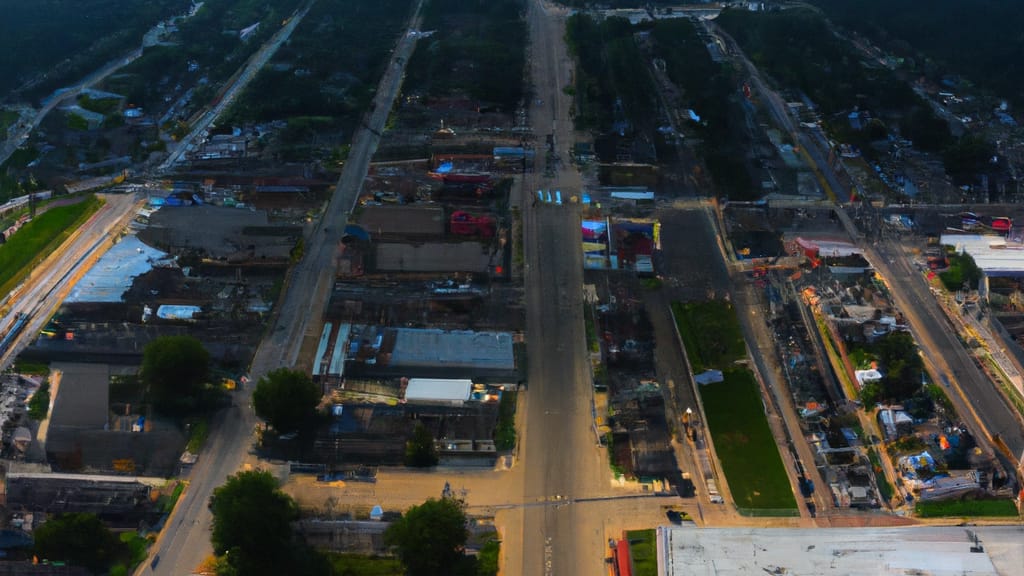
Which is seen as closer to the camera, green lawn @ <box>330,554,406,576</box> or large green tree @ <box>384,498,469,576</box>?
large green tree @ <box>384,498,469,576</box>

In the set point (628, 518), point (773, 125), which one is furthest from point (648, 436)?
point (773, 125)

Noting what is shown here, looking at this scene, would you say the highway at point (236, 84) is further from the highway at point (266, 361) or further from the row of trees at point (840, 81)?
the row of trees at point (840, 81)

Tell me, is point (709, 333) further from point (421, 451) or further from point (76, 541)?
point (76, 541)

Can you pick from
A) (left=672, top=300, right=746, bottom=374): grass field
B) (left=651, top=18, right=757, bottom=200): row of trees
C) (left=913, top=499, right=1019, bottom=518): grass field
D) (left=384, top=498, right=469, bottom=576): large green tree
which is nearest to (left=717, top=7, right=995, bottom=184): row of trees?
(left=651, top=18, right=757, bottom=200): row of trees

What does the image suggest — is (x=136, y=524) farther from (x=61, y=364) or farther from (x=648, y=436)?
(x=648, y=436)

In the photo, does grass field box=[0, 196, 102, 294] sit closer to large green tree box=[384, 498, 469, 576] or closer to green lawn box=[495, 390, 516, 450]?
green lawn box=[495, 390, 516, 450]

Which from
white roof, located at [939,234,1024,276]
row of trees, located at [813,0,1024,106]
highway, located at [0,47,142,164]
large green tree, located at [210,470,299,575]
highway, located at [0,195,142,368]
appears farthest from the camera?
row of trees, located at [813,0,1024,106]
